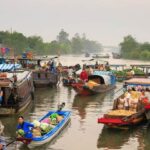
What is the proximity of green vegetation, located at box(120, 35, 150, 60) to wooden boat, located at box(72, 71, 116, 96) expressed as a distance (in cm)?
9437

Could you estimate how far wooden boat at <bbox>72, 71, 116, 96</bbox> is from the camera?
31.7 m

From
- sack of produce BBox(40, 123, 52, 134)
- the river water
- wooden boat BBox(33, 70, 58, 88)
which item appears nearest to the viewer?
sack of produce BBox(40, 123, 52, 134)

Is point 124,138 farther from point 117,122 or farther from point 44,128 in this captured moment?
point 44,128

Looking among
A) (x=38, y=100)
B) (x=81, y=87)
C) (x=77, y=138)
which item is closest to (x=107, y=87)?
(x=81, y=87)

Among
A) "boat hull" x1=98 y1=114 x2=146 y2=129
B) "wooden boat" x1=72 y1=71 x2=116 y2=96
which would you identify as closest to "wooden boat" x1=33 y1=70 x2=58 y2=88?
"wooden boat" x1=72 y1=71 x2=116 y2=96

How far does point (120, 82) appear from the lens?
146 feet

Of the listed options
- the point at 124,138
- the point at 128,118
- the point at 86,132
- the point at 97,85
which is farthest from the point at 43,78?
the point at 124,138

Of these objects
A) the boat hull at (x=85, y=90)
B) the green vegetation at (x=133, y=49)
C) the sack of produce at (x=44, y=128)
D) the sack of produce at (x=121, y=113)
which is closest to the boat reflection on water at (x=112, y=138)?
the sack of produce at (x=121, y=113)

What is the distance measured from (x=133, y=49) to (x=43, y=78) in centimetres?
11861

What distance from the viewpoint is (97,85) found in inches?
1288

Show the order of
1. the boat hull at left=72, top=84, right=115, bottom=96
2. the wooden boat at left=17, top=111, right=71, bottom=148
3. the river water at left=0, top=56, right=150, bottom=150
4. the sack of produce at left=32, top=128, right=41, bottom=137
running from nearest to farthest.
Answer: the wooden boat at left=17, top=111, right=71, bottom=148 < the sack of produce at left=32, top=128, right=41, bottom=137 < the river water at left=0, top=56, right=150, bottom=150 < the boat hull at left=72, top=84, right=115, bottom=96

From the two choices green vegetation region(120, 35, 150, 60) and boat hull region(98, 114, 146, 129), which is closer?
boat hull region(98, 114, 146, 129)

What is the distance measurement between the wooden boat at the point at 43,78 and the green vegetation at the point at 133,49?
94.3m

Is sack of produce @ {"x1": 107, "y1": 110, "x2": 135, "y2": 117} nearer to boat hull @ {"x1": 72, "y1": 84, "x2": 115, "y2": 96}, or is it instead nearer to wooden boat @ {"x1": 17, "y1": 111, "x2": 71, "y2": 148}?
wooden boat @ {"x1": 17, "y1": 111, "x2": 71, "y2": 148}
